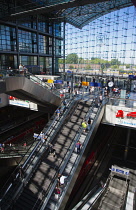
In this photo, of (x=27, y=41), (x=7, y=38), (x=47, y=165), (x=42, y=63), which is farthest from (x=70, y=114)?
(x=42, y=63)

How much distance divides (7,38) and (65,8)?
10.2 metres

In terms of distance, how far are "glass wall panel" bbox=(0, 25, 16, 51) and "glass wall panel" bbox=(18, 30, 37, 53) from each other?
1.29m

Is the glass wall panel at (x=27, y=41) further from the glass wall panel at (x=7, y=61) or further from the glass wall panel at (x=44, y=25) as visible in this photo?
the glass wall panel at (x=44, y=25)

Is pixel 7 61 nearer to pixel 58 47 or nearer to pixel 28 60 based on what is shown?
pixel 28 60

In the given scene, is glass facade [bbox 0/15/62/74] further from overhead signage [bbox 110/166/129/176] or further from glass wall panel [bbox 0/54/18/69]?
overhead signage [bbox 110/166/129/176]

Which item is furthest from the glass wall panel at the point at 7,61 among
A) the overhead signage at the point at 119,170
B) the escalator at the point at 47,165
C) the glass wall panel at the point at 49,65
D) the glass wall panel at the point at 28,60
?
the overhead signage at the point at 119,170

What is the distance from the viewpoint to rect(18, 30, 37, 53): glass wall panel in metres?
24.8

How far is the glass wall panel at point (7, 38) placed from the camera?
71.9 ft

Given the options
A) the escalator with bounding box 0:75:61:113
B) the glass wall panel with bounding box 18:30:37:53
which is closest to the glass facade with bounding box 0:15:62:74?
the glass wall panel with bounding box 18:30:37:53

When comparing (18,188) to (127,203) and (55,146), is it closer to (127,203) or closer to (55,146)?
(55,146)

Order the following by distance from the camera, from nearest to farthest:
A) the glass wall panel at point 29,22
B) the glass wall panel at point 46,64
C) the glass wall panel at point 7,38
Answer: the glass wall panel at point 7,38
the glass wall panel at point 29,22
the glass wall panel at point 46,64

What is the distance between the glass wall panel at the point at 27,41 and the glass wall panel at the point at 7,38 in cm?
129

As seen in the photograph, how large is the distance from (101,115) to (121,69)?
15.5 meters

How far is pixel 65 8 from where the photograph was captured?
54.8 ft
